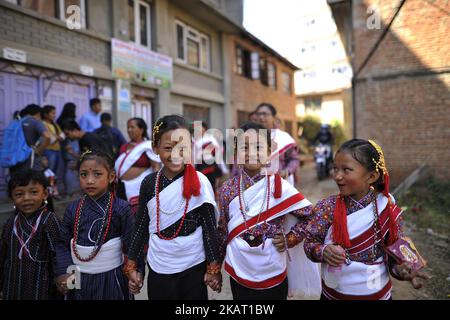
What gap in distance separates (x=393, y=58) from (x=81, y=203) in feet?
25.7

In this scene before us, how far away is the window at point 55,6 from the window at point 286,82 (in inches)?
501

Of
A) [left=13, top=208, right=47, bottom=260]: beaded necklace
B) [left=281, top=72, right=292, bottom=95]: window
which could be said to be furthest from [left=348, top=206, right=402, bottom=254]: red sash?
[left=281, top=72, right=292, bottom=95]: window

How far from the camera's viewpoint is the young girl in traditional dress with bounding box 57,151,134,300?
2.05 meters

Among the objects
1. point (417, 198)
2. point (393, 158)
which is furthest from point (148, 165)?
point (393, 158)

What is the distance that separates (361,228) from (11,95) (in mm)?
5848

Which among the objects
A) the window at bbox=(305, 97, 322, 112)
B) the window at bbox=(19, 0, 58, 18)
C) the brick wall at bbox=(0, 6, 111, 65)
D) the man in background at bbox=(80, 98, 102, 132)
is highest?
the window at bbox=(305, 97, 322, 112)

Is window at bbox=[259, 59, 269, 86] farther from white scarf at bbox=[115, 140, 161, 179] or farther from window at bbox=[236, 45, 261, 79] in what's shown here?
white scarf at bbox=[115, 140, 161, 179]

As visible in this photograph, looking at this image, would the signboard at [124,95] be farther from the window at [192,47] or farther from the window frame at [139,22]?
the window at [192,47]

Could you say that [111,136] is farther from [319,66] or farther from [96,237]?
[319,66]

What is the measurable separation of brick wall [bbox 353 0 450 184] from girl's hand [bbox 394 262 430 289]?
273 inches

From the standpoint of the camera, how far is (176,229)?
2049mm

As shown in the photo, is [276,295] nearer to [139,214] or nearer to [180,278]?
[180,278]

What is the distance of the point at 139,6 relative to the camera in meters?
8.83

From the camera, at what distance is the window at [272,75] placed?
1655cm
